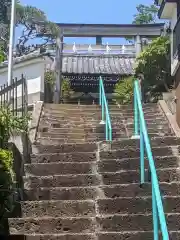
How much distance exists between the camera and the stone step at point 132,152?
7996mm

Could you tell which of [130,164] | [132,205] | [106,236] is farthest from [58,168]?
Answer: [106,236]

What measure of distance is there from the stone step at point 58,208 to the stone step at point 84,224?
11.2 inches

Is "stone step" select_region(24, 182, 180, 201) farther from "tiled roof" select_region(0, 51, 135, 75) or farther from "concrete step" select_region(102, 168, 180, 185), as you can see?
"tiled roof" select_region(0, 51, 135, 75)

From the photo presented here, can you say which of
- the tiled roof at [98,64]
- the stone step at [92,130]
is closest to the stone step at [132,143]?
the stone step at [92,130]

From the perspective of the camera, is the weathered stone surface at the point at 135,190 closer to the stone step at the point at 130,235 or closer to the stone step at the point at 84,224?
the stone step at the point at 84,224

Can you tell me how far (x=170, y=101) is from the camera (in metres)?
13.4

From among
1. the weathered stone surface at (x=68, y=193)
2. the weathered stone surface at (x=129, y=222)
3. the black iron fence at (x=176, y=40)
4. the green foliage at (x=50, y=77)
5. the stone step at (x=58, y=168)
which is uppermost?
the black iron fence at (x=176, y=40)

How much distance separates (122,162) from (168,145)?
126 centimetres

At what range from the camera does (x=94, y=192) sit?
23.0ft

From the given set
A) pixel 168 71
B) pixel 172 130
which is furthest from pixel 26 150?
pixel 168 71

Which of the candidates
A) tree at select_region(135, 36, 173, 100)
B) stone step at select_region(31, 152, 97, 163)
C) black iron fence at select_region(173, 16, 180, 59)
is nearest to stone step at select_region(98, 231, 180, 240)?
stone step at select_region(31, 152, 97, 163)

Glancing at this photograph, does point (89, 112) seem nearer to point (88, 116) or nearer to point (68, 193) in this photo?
point (88, 116)

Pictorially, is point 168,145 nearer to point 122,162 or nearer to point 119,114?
point 122,162

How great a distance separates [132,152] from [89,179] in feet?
3.00
